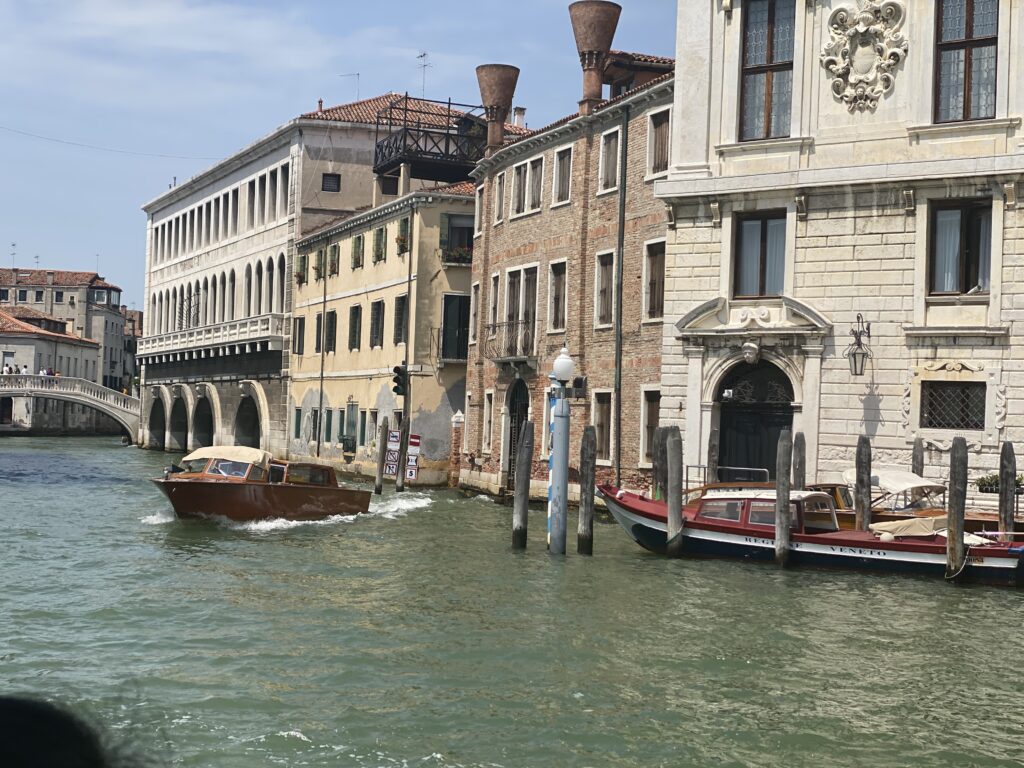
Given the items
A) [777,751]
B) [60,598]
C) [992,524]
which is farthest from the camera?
[992,524]

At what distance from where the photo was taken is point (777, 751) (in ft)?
29.0

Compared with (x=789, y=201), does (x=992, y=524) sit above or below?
below

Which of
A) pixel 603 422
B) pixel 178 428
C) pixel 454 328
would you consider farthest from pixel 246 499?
pixel 178 428

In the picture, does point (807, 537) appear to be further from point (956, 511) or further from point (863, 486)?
point (956, 511)

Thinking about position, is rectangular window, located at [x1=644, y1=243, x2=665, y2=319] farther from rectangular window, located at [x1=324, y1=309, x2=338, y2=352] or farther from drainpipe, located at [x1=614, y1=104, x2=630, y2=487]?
rectangular window, located at [x1=324, y1=309, x2=338, y2=352]

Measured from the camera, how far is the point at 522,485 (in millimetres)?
17609

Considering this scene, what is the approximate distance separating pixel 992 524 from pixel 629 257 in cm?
908

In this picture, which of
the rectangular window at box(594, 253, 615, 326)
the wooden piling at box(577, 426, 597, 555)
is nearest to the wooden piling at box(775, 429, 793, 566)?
the wooden piling at box(577, 426, 597, 555)

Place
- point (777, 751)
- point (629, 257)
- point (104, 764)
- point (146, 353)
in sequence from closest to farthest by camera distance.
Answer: point (104, 764) < point (777, 751) < point (629, 257) < point (146, 353)

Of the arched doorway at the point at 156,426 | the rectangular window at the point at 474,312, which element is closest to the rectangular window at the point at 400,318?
the rectangular window at the point at 474,312

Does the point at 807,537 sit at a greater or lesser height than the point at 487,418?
lesser

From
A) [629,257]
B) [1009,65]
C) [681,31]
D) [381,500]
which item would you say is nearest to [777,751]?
[1009,65]

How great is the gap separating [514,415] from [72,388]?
36.2m

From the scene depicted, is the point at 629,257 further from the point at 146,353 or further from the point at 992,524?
the point at 146,353
